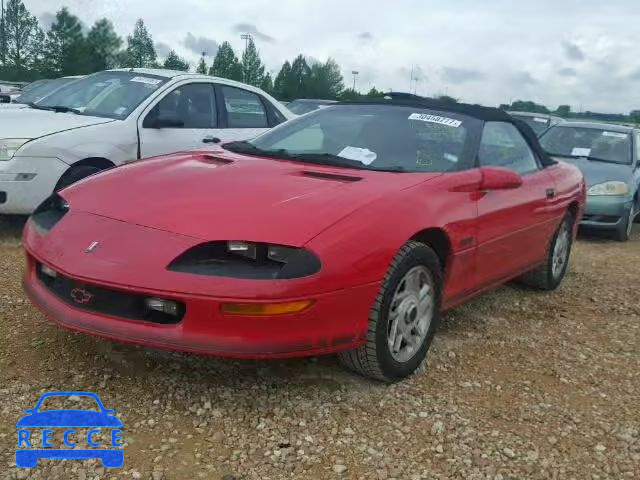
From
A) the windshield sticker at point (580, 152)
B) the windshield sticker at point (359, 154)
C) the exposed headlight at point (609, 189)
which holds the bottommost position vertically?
the exposed headlight at point (609, 189)

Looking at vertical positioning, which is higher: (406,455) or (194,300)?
(194,300)

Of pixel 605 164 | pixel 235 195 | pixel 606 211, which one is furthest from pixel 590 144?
pixel 235 195

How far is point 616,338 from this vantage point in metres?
4.08

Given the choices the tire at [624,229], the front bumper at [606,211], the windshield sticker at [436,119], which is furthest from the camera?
the tire at [624,229]

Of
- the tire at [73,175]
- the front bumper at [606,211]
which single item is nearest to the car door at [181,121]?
the tire at [73,175]

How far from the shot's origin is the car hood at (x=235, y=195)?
2.64 metres

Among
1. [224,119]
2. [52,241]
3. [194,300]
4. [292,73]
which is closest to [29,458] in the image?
[194,300]

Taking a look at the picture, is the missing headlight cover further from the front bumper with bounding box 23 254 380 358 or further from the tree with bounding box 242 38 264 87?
the tree with bounding box 242 38 264 87

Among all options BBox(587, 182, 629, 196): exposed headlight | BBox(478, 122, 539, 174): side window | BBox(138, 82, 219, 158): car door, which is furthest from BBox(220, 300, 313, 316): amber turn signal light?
BBox(587, 182, 629, 196): exposed headlight

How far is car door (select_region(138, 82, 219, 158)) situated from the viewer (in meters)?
5.78

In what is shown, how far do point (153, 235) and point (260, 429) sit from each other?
2.93 ft

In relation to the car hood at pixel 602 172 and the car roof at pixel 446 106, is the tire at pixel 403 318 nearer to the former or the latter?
the car roof at pixel 446 106

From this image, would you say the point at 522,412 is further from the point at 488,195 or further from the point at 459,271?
the point at 488,195

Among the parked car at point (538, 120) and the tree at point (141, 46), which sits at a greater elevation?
the tree at point (141, 46)
